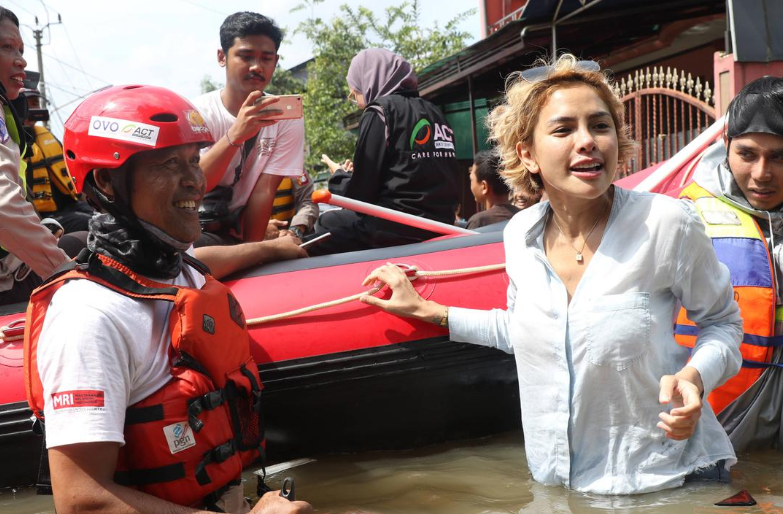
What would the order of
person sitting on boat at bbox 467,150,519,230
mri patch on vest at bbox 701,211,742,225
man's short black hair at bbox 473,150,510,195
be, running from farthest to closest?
1. man's short black hair at bbox 473,150,510,195
2. person sitting on boat at bbox 467,150,519,230
3. mri patch on vest at bbox 701,211,742,225

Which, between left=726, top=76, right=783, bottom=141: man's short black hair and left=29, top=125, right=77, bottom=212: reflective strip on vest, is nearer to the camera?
left=726, top=76, right=783, bottom=141: man's short black hair

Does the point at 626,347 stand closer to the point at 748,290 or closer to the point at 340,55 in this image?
the point at 748,290

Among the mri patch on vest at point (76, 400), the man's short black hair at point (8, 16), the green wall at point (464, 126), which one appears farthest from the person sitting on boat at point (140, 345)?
the green wall at point (464, 126)

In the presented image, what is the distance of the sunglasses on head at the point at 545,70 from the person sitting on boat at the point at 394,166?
56.0 inches

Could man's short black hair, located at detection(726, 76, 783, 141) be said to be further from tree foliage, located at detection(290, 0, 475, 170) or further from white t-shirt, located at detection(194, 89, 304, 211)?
tree foliage, located at detection(290, 0, 475, 170)

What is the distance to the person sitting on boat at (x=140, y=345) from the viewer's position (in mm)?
1783

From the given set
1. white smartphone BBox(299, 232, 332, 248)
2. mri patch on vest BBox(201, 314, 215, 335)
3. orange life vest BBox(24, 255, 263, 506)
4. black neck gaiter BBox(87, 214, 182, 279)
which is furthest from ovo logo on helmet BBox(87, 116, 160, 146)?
white smartphone BBox(299, 232, 332, 248)

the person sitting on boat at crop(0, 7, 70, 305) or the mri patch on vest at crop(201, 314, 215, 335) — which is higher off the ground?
the person sitting on boat at crop(0, 7, 70, 305)

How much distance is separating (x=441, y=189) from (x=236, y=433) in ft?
6.55

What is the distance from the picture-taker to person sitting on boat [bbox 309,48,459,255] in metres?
3.74

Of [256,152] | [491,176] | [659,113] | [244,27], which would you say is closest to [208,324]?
[256,152]

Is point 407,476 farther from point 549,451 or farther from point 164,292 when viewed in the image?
point 164,292

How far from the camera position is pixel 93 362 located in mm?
1805

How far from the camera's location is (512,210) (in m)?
5.41
